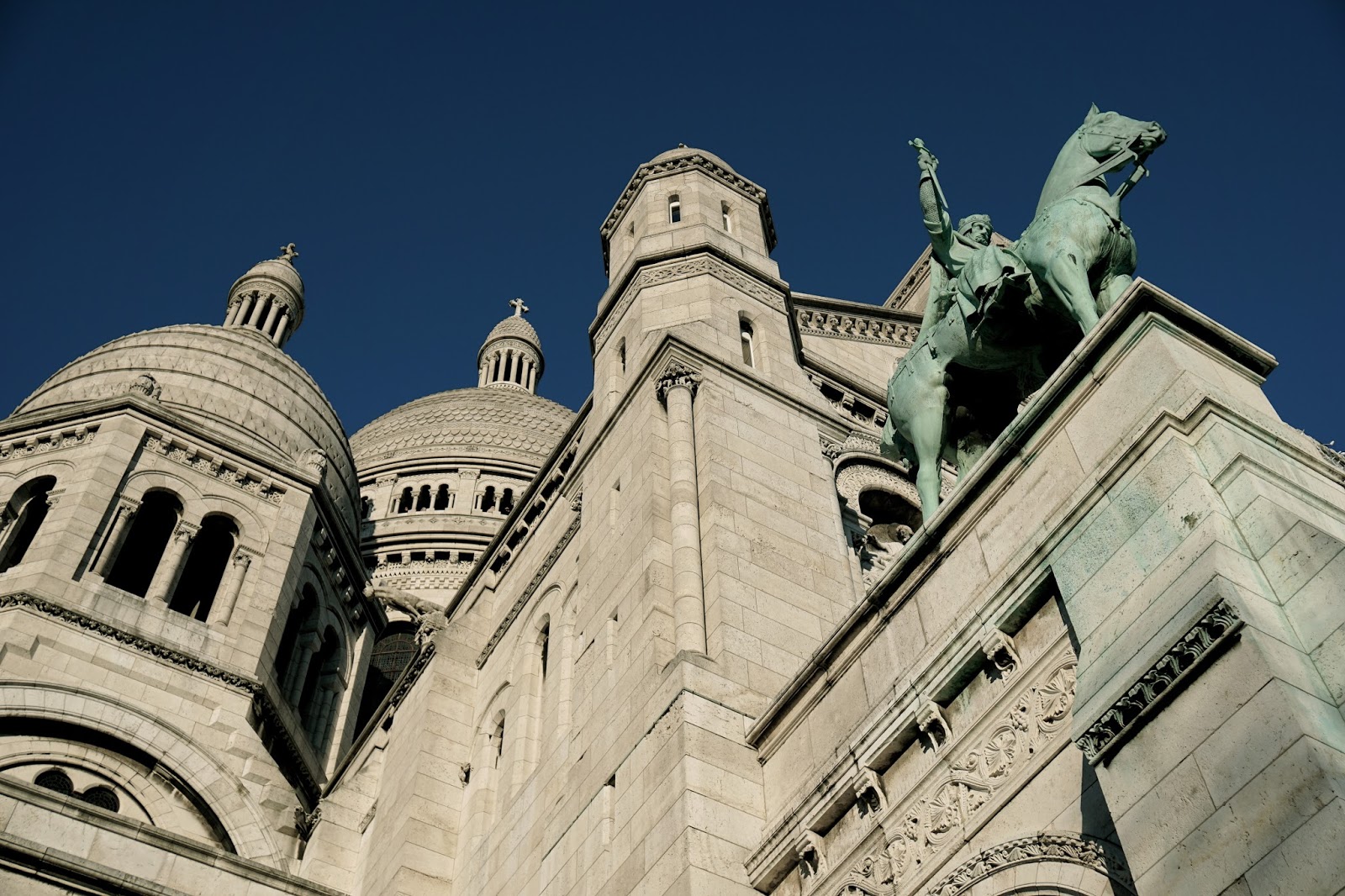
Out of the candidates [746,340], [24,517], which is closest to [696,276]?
[746,340]

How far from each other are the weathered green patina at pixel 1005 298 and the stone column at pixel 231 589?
17812mm

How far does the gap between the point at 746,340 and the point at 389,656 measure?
93.5ft

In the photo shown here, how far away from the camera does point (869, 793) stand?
38.4ft

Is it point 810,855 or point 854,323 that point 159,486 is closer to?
point 854,323

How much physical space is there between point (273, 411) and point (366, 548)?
56.1ft

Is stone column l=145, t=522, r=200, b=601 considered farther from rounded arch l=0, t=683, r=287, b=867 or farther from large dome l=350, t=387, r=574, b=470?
large dome l=350, t=387, r=574, b=470

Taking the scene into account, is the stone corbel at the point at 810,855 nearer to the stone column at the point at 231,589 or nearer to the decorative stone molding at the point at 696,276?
the decorative stone molding at the point at 696,276

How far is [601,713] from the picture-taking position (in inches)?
633

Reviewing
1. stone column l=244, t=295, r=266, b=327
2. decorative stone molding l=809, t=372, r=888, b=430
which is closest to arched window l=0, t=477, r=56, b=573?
stone column l=244, t=295, r=266, b=327

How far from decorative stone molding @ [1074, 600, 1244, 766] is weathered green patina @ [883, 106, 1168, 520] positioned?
4224mm

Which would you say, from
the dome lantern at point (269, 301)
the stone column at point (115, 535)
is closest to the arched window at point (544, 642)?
the stone column at point (115, 535)

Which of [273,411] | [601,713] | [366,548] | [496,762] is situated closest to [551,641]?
[496,762]

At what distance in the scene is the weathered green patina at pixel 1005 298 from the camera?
13.0m

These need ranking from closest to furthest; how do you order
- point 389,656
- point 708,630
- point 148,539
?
point 708,630
point 148,539
point 389,656
